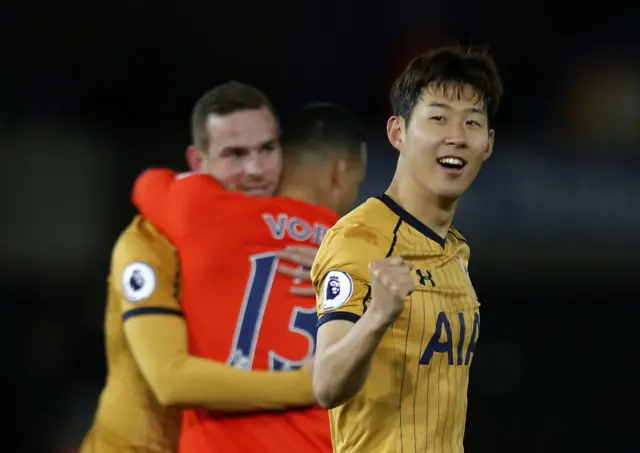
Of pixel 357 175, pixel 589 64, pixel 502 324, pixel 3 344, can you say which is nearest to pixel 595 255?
pixel 502 324

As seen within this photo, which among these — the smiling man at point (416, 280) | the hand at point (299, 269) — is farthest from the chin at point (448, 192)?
the hand at point (299, 269)

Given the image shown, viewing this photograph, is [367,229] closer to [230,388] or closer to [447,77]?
[447,77]

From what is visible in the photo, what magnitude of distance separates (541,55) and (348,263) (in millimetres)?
6768

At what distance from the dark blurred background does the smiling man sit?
5.56 meters

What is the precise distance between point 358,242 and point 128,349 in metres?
1.68

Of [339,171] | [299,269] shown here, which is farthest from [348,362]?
Answer: [339,171]

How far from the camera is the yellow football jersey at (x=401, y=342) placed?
8.14 feet

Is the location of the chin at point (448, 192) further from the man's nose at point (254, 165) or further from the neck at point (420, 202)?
the man's nose at point (254, 165)

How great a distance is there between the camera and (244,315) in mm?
3484

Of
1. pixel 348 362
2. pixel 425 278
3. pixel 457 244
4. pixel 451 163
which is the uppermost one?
pixel 451 163

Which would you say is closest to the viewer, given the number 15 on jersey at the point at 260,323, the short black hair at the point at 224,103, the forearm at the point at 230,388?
the forearm at the point at 230,388

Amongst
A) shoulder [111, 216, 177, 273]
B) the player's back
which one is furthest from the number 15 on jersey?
shoulder [111, 216, 177, 273]

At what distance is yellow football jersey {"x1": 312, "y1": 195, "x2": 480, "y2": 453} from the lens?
248cm

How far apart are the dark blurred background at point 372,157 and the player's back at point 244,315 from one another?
481 centimetres
